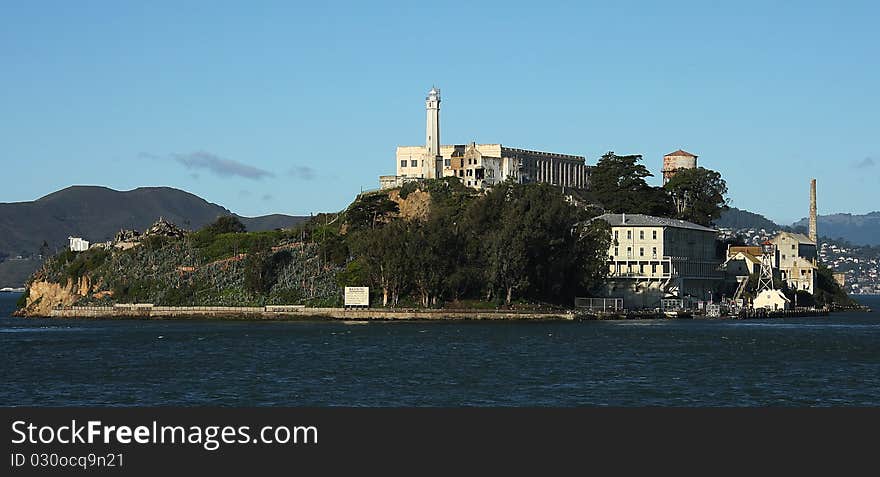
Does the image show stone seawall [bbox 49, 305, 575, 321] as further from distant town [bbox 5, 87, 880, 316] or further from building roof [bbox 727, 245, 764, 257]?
building roof [bbox 727, 245, 764, 257]

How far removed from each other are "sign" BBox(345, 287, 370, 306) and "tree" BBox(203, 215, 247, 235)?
125ft

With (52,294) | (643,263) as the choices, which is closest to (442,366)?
(643,263)

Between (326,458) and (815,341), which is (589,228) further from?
(326,458)

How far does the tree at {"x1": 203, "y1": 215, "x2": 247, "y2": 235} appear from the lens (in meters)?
169

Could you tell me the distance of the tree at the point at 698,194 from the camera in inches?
7077

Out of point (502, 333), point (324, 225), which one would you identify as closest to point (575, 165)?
point (324, 225)

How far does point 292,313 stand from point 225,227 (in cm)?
3865

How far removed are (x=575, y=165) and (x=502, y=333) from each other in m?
93.3

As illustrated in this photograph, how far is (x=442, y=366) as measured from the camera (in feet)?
→ 241

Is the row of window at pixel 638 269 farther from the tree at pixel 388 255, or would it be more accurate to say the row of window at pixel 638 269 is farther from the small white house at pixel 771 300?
the tree at pixel 388 255

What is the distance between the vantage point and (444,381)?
64688 mm

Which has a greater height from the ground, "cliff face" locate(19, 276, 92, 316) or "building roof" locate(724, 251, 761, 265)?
"building roof" locate(724, 251, 761, 265)

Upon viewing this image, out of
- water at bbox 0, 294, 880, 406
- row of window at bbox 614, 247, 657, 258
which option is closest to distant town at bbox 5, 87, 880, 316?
row of window at bbox 614, 247, 657, 258

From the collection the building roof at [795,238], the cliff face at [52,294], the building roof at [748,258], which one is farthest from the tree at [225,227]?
the building roof at [795,238]
